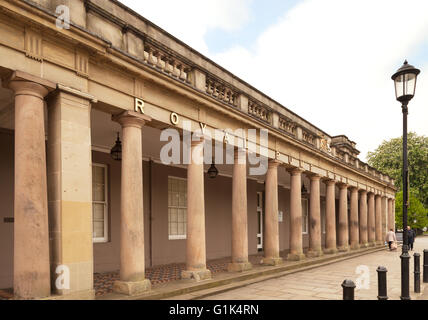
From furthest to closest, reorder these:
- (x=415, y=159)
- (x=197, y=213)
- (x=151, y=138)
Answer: (x=415, y=159), (x=151, y=138), (x=197, y=213)

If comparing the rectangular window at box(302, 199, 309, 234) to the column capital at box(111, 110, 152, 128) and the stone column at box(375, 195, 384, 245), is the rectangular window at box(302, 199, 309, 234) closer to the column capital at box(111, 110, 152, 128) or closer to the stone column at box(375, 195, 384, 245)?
the stone column at box(375, 195, 384, 245)

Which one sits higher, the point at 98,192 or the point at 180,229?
the point at 98,192

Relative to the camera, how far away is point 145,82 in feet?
25.3

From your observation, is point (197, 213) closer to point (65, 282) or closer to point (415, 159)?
point (65, 282)

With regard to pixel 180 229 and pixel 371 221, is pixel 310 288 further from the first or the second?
pixel 371 221

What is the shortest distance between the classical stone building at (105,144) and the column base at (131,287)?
28 millimetres

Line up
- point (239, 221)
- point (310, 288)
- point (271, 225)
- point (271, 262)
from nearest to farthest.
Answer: point (310, 288) < point (239, 221) < point (271, 262) < point (271, 225)

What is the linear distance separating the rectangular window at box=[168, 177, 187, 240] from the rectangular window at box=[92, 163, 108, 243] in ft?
9.54

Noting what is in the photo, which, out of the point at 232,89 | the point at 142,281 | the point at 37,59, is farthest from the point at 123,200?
the point at 232,89

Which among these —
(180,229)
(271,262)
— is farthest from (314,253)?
(180,229)

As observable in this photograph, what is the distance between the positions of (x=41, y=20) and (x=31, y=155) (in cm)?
210

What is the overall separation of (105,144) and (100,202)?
1816 mm

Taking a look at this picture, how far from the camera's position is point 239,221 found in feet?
35.2

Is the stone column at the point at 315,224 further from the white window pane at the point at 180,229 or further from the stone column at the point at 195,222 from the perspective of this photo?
the stone column at the point at 195,222
